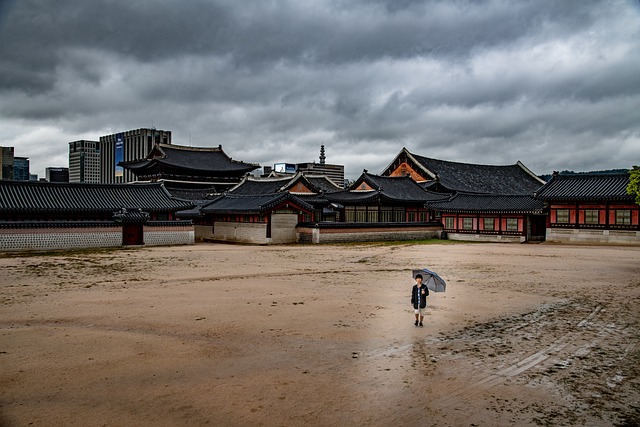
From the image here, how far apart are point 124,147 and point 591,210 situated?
495ft

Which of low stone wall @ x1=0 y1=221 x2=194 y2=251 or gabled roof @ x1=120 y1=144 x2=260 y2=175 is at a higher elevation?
gabled roof @ x1=120 y1=144 x2=260 y2=175

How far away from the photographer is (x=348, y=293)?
18797mm

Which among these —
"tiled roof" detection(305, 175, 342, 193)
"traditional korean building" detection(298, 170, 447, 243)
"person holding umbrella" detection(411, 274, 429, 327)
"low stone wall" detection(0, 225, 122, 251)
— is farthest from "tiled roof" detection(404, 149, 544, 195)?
"person holding umbrella" detection(411, 274, 429, 327)

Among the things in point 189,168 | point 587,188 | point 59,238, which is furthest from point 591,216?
point 189,168

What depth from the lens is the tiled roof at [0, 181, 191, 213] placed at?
3766 centimetres

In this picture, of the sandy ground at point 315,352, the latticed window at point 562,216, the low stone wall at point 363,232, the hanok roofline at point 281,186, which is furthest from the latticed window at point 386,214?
the sandy ground at point 315,352

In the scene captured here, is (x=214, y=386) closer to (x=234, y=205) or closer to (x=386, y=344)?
(x=386, y=344)

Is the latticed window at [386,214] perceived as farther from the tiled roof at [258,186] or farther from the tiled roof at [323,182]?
the tiled roof at [323,182]

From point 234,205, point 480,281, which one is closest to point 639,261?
point 480,281

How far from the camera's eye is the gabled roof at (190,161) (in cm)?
6681

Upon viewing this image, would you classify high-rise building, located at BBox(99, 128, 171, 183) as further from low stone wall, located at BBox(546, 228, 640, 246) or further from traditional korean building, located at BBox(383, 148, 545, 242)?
low stone wall, located at BBox(546, 228, 640, 246)

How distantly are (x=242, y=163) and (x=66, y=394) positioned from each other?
2577 inches

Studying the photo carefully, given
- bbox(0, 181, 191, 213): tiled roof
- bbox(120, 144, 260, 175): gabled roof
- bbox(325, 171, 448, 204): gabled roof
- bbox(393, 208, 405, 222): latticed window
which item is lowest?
bbox(393, 208, 405, 222): latticed window

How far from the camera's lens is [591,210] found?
43.1 metres
